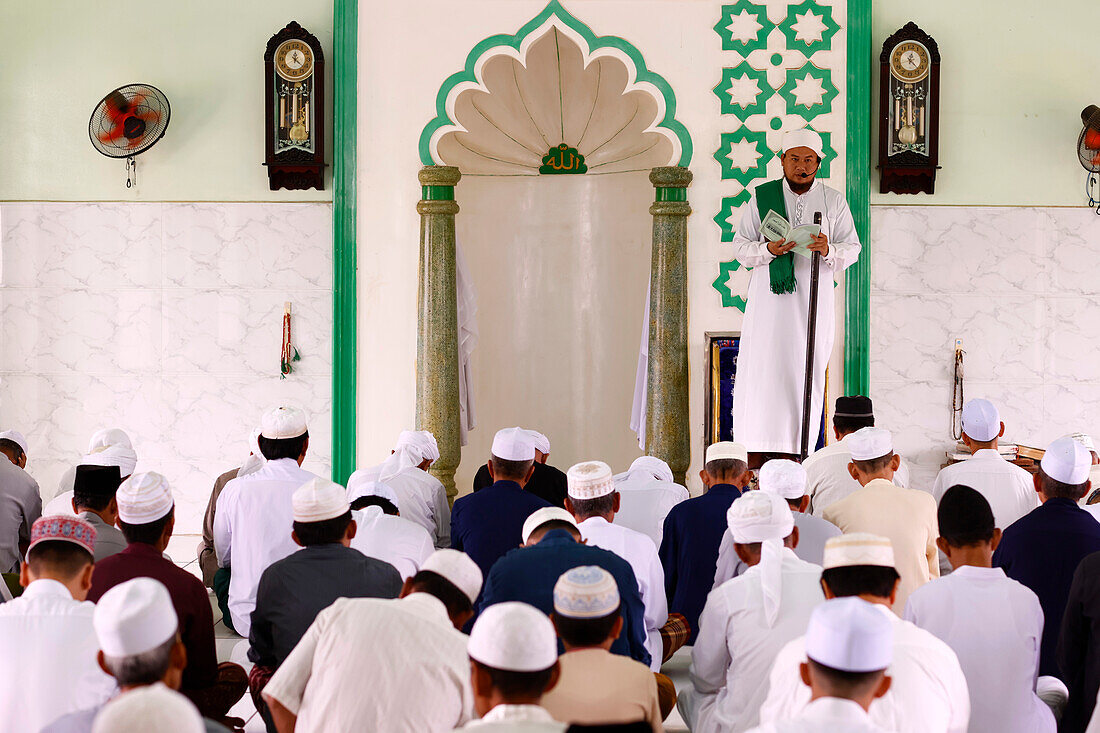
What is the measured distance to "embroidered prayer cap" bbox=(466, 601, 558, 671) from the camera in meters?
2.04

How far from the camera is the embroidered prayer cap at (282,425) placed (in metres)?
4.41

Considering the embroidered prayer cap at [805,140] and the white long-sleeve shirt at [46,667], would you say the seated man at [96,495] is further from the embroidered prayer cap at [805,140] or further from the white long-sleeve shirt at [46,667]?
the embroidered prayer cap at [805,140]

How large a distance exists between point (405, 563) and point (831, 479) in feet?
6.16

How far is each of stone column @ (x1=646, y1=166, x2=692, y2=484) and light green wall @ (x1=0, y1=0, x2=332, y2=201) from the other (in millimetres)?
2107

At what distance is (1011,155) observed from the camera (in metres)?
6.84

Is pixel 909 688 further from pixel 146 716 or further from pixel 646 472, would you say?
pixel 646 472

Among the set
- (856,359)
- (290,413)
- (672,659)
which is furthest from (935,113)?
(290,413)

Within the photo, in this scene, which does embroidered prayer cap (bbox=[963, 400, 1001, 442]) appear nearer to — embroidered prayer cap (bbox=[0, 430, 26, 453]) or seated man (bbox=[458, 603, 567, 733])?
seated man (bbox=[458, 603, 567, 733])

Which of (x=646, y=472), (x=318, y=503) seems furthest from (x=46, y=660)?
(x=646, y=472)

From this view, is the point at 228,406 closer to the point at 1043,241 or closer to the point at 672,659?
the point at 672,659

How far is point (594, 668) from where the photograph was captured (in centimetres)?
234

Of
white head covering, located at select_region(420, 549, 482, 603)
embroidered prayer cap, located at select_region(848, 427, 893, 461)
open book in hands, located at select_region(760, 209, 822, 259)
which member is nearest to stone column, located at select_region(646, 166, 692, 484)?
open book in hands, located at select_region(760, 209, 822, 259)

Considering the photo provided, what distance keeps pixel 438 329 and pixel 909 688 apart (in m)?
4.70

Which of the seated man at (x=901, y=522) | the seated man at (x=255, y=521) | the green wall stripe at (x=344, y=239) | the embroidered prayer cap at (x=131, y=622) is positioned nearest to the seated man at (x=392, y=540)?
the seated man at (x=255, y=521)
